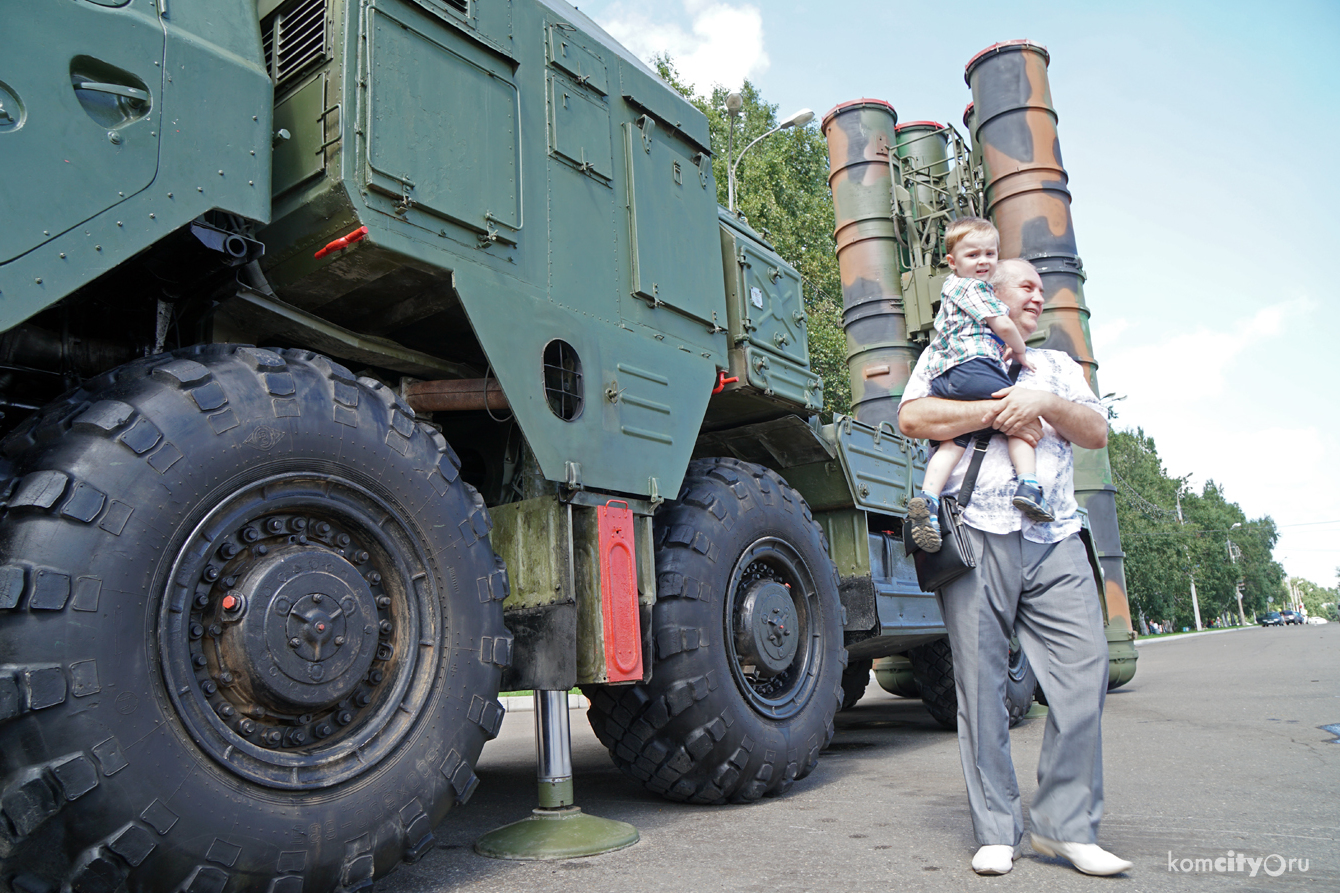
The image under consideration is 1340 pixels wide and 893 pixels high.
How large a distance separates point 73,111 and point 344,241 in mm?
841

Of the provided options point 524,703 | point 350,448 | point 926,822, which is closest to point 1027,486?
point 926,822

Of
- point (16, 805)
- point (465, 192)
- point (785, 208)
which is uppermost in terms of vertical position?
point (785, 208)

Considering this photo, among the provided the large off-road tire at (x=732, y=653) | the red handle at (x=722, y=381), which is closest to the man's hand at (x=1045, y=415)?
the large off-road tire at (x=732, y=653)

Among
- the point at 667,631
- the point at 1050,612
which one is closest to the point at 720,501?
the point at 667,631

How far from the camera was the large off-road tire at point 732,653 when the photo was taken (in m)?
4.04

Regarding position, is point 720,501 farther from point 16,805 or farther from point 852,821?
point 16,805

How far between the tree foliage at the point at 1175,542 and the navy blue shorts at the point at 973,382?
4352 centimetres

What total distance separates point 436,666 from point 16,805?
1146mm

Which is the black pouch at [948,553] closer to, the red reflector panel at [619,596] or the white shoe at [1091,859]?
the white shoe at [1091,859]

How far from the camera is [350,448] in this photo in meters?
2.81

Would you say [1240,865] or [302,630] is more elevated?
[302,630]

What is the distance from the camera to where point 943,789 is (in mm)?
4461

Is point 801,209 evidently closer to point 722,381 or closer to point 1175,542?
point 722,381

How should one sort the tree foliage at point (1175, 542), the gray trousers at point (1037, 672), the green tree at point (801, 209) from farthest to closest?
the tree foliage at point (1175, 542)
the green tree at point (801, 209)
the gray trousers at point (1037, 672)
